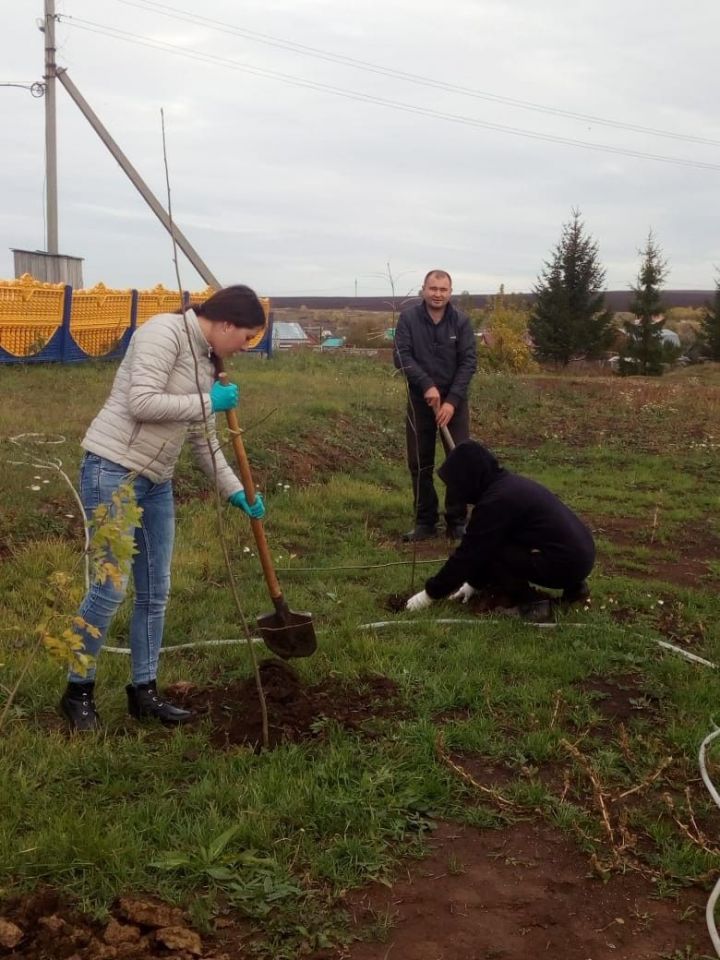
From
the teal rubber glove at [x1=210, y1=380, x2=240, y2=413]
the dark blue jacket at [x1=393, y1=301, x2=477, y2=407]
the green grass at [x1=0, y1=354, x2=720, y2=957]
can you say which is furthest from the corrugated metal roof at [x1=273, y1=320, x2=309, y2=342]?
the teal rubber glove at [x1=210, y1=380, x2=240, y2=413]

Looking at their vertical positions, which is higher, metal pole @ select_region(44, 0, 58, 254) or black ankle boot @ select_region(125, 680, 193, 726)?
metal pole @ select_region(44, 0, 58, 254)

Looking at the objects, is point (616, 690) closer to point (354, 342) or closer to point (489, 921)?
point (489, 921)

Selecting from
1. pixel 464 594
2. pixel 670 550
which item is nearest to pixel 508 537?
pixel 464 594

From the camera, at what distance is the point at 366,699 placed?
3857 mm

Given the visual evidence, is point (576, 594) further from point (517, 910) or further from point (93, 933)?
point (93, 933)

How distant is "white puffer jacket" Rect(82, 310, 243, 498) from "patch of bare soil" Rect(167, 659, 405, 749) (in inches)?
41.5

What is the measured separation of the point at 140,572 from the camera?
3518 mm

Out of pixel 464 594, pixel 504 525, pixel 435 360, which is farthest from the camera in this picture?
pixel 435 360

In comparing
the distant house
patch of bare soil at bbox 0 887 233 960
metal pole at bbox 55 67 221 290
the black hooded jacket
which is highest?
metal pole at bbox 55 67 221 290

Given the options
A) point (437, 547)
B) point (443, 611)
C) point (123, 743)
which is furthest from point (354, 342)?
point (123, 743)

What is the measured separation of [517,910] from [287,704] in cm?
141

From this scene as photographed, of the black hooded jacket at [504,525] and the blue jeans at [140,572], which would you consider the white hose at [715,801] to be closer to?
the black hooded jacket at [504,525]

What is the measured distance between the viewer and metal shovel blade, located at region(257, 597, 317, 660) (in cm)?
381

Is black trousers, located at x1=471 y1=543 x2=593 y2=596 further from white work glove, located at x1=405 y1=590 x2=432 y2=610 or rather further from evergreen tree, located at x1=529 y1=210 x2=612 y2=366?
evergreen tree, located at x1=529 y1=210 x2=612 y2=366
